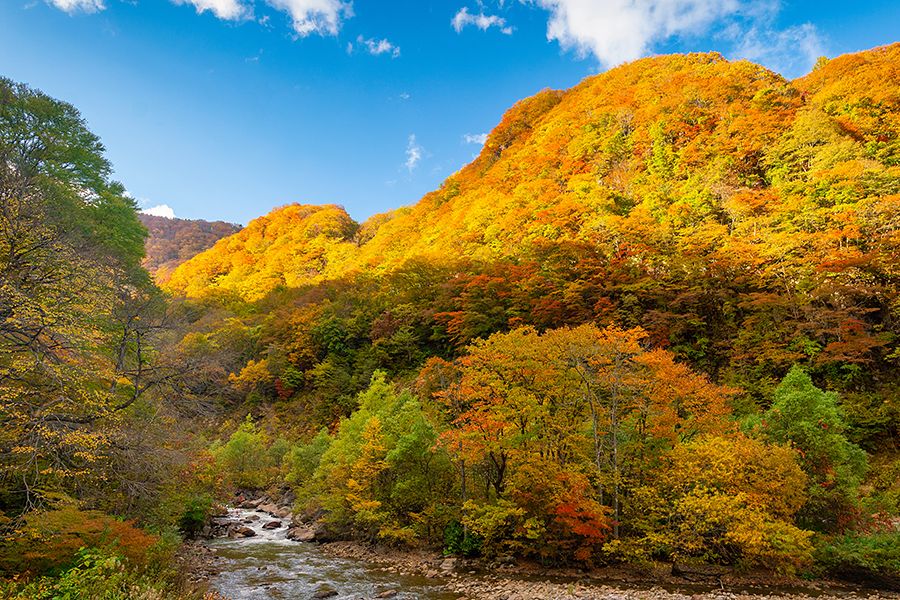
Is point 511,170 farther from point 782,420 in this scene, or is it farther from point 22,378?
point 22,378

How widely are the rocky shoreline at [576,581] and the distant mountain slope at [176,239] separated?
112m

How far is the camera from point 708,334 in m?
31.2

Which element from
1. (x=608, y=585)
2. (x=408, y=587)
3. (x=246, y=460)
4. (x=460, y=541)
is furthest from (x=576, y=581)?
(x=246, y=460)

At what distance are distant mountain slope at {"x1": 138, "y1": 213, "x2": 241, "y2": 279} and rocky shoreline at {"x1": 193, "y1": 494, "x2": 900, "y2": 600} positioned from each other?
11161cm

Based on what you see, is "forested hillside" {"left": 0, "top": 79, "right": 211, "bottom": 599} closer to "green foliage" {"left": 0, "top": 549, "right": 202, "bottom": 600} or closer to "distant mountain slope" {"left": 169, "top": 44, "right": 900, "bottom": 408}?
"green foliage" {"left": 0, "top": 549, "right": 202, "bottom": 600}

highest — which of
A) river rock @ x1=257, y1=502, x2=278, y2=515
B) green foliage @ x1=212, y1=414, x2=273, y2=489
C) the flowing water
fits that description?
the flowing water

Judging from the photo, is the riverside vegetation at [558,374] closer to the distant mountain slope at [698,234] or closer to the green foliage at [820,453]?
the green foliage at [820,453]

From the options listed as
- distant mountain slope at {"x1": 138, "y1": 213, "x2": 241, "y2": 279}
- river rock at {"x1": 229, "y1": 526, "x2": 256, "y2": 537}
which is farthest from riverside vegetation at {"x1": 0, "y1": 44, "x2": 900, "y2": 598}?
distant mountain slope at {"x1": 138, "y1": 213, "x2": 241, "y2": 279}

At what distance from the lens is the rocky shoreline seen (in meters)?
14.7

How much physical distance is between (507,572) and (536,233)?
1350 inches

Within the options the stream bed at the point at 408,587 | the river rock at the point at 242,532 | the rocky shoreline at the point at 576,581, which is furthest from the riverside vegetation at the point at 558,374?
the river rock at the point at 242,532

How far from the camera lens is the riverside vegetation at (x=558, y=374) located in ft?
40.5

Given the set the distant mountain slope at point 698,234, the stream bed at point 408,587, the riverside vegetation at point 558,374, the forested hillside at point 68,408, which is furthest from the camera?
the distant mountain slope at point 698,234

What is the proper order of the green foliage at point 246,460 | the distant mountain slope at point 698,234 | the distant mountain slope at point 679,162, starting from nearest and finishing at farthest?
the distant mountain slope at point 698,234, the distant mountain slope at point 679,162, the green foliage at point 246,460
